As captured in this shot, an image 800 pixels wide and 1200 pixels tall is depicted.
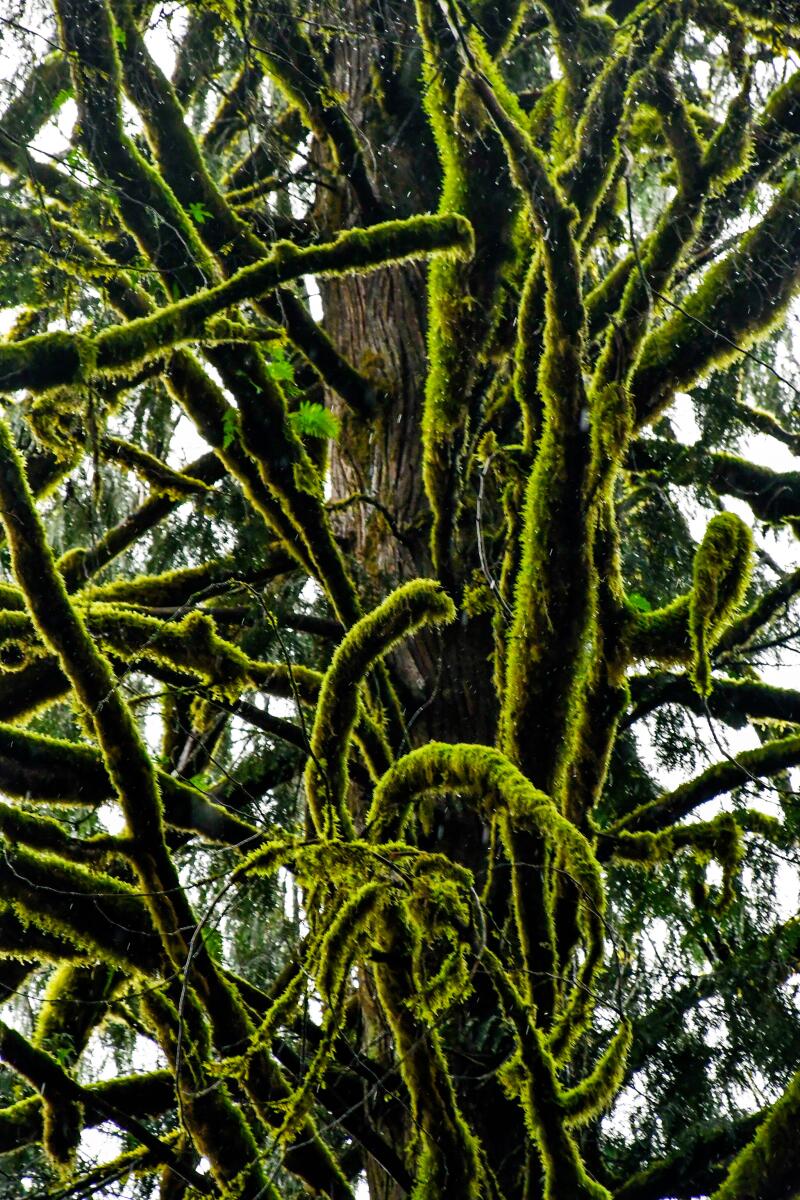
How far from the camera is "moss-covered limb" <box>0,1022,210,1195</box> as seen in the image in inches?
71.3

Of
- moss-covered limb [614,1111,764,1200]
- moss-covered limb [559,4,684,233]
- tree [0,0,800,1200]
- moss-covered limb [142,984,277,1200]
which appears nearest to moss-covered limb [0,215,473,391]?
tree [0,0,800,1200]

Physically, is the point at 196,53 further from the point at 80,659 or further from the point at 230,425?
the point at 80,659

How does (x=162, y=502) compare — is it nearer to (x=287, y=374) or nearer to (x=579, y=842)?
(x=287, y=374)

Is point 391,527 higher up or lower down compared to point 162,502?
lower down

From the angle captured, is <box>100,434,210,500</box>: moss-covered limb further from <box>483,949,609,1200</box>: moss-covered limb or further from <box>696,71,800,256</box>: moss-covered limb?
<box>483,949,609,1200</box>: moss-covered limb

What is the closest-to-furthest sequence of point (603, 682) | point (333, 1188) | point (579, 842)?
1. point (579, 842)
2. point (333, 1188)
3. point (603, 682)

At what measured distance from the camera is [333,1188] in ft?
6.89

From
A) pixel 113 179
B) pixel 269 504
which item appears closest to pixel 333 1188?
pixel 269 504

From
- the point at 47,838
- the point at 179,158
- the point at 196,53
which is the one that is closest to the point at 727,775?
the point at 47,838

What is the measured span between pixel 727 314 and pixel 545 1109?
1.76 m

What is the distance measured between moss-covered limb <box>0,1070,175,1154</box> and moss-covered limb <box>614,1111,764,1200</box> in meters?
1.03

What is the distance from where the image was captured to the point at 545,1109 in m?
1.75

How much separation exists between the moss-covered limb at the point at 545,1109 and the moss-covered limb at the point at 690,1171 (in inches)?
17.5

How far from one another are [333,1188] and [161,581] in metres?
1.62
